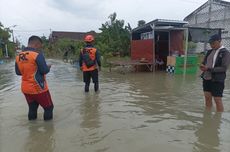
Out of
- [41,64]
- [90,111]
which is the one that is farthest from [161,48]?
[41,64]

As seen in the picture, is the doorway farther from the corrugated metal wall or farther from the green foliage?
the green foliage

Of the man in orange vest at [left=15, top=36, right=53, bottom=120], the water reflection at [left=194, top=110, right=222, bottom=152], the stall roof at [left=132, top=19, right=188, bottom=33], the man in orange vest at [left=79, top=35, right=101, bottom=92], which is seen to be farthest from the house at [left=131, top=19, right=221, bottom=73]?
the man in orange vest at [left=15, top=36, right=53, bottom=120]

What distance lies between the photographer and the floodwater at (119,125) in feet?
14.0

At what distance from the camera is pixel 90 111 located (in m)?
6.43

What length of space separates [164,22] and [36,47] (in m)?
11.3

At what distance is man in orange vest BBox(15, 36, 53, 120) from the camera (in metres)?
5.01

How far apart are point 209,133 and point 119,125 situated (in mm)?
1521

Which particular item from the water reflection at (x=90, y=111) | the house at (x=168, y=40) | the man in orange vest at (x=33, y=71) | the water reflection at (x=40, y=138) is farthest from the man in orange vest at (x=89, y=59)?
the house at (x=168, y=40)

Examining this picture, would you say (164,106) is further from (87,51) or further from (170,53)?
(170,53)

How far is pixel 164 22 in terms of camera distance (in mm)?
15523

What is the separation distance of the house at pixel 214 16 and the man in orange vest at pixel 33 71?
1938cm

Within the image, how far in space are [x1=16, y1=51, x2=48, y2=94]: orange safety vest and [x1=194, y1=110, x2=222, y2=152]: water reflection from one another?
8.95 feet

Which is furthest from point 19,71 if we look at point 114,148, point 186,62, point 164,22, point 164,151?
point 164,22

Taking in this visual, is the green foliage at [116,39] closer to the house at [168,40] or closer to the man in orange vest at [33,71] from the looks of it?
the house at [168,40]
